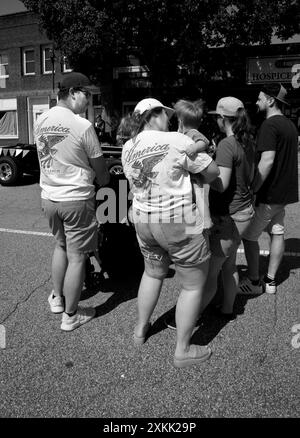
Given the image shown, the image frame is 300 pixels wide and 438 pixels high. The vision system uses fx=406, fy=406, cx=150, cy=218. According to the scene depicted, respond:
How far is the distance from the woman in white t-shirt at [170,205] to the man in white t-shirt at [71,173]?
1.61 feet

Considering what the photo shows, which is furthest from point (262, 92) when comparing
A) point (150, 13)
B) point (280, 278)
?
point (150, 13)

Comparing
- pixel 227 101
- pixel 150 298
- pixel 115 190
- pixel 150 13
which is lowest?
pixel 150 298

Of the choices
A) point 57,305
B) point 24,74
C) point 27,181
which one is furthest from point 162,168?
point 24,74

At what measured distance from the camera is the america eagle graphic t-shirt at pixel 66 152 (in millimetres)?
2932

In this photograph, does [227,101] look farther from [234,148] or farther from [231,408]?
[231,408]

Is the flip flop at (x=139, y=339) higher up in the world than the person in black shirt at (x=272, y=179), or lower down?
lower down

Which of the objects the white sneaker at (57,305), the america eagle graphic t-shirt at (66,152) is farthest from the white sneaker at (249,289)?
the america eagle graphic t-shirt at (66,152)

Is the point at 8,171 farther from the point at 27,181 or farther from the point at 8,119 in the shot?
the point at 8,119

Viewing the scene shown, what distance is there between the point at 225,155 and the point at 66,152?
114 cm

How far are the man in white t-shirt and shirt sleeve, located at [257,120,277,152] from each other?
1.33 metres

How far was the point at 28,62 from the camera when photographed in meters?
25.1

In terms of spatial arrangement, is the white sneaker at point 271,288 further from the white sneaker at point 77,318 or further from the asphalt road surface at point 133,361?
the white sneaker at point 77,318

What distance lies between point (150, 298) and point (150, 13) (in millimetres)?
14378
